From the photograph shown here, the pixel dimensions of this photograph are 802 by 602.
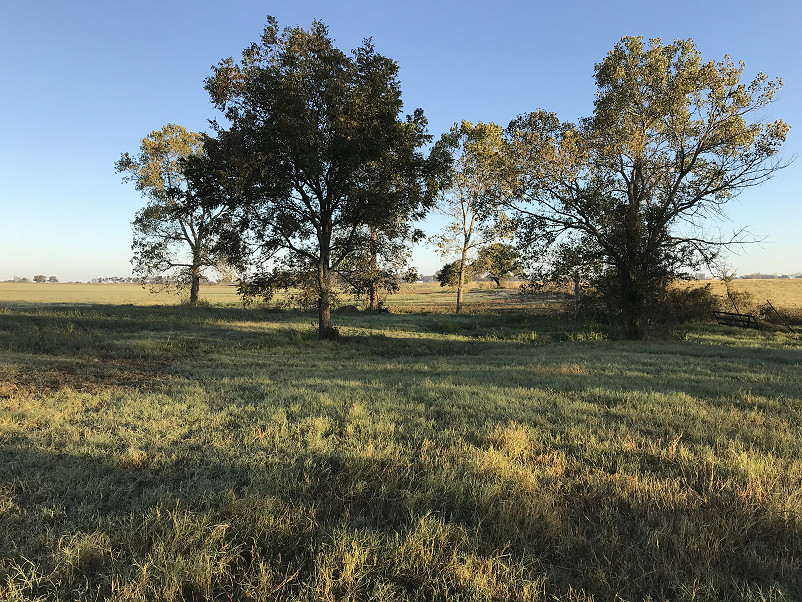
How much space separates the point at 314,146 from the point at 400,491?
15613 mm

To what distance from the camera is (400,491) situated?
152 inches

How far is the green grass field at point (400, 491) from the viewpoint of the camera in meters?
2.79

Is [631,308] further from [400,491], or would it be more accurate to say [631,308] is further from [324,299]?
[400,491]

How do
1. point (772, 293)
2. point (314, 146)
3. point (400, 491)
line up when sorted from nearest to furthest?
point (400, 491), point (314, 146), point (772, 293)

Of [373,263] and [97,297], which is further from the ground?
[373,263]

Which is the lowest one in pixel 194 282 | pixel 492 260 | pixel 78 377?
pixel 78 377

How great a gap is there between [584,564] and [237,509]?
289 centimetres

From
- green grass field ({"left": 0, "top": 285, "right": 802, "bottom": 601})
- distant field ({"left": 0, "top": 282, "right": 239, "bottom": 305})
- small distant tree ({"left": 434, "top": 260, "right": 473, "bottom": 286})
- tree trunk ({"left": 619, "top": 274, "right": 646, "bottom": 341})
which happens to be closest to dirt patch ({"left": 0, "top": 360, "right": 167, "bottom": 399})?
green grass field ({"left": 0, "top": 285, "right": 802, "bottom": 601})

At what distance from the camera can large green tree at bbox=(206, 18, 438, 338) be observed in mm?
16422

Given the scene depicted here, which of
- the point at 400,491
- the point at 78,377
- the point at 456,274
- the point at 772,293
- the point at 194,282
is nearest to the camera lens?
the point at 400,491

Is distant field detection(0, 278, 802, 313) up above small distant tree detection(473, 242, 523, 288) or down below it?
below

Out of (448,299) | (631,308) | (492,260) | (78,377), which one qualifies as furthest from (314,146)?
(448,299)

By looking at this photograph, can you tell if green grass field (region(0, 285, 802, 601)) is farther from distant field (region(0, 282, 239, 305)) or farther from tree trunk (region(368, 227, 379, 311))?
distant field (region(0, 282, 239, 305))

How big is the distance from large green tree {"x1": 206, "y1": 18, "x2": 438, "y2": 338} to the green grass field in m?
10.6
